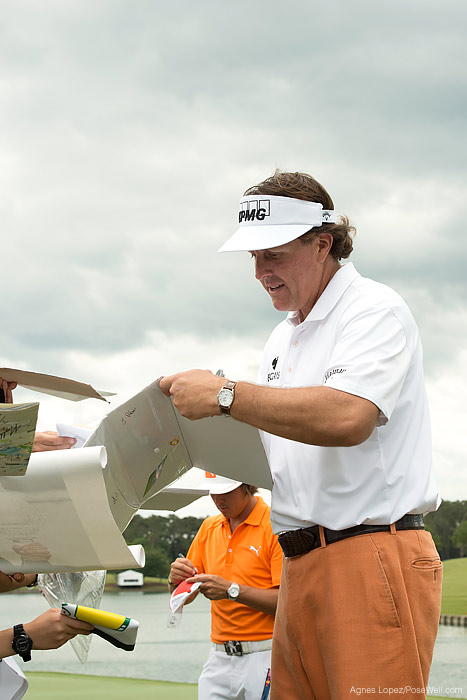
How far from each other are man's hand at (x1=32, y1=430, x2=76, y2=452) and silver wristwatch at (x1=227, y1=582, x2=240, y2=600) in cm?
201

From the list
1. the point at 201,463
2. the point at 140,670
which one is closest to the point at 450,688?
the point at 201,463

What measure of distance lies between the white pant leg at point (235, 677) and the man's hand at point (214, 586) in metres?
0.34

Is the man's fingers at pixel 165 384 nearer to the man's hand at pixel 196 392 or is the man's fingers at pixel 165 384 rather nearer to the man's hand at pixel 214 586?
the man's hand at pixel 196 392

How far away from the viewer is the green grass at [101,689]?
8.20 meters

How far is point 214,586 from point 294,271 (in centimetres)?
218

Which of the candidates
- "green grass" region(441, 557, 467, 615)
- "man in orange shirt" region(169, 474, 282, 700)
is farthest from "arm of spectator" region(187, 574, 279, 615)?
"green grass" region(441, 557, 467, 615)

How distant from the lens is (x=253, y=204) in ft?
7.10

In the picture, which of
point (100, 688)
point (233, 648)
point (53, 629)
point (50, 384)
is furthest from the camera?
point (100, 688)

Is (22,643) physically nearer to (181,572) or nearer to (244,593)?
(244,593)

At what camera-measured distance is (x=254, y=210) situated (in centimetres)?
215

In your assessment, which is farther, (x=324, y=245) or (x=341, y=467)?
(x=324, y=245)

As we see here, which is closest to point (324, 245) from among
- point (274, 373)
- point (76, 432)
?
point (274, 373)

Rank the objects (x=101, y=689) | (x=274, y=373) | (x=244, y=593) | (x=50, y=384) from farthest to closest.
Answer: (x=101, y=689), (x=244, y=593), (x=274, y=373), (x=50, y=384)

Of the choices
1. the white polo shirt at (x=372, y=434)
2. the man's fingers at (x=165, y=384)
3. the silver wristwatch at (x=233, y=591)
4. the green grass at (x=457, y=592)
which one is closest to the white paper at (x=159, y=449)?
the man's fingers at (x=165, y=384)
